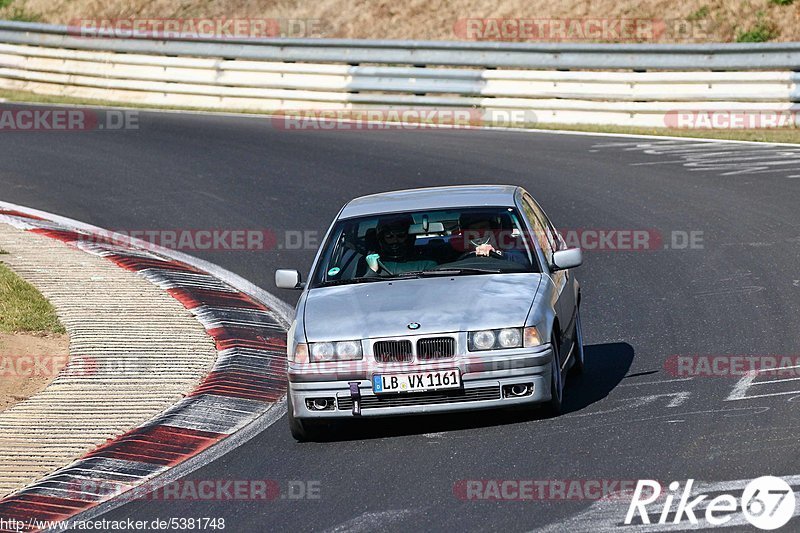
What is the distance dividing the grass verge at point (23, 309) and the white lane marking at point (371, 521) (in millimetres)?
5139

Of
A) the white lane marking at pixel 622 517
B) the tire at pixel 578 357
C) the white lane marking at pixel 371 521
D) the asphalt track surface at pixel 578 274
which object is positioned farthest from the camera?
the tire at pixel 578 357

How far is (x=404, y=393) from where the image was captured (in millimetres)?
8023

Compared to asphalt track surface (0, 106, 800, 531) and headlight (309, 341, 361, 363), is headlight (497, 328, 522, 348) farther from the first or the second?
headlight (309, 341, 361, 363)

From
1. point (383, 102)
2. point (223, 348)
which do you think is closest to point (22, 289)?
point (223, 348)

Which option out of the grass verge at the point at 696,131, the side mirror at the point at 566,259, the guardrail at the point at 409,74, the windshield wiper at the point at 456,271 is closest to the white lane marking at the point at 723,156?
the grass verge at the point at 696,131

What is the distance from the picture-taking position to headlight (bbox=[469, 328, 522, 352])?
8.08m

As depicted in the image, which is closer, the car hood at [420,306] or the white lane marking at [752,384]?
the car hood at [420,306]

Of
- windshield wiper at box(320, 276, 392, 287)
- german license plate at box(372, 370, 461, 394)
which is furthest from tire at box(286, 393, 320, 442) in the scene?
windshield wiper at box(320, 276, 392, 287)

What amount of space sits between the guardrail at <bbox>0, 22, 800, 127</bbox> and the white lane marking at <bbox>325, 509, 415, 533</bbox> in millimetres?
14655

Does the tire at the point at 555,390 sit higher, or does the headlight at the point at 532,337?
the headlight at the point at 532,337

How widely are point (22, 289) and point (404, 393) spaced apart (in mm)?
5389

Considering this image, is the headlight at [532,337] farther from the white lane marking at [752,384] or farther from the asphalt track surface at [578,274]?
the white lane marking at [752,384]

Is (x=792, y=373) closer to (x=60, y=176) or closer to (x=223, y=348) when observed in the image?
(x=223, y=348)

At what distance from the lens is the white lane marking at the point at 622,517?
6188 mm
